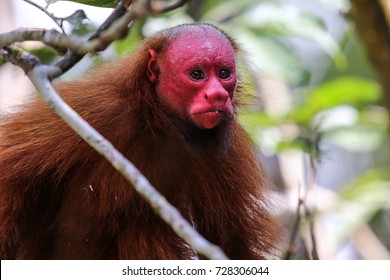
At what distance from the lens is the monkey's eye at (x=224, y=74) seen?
372 centimetres

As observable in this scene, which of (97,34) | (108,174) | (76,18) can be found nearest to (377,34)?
(97,34)

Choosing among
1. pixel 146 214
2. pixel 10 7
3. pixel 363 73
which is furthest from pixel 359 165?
pixel 146 214

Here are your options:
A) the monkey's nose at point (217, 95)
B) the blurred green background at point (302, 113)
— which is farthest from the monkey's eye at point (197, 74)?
the blurred green background at point (302, 113)

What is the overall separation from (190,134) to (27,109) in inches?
36.5

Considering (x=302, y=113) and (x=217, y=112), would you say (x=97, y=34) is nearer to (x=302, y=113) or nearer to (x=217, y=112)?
(x=217, y=112)

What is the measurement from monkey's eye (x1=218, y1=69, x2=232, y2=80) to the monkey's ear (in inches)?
13.4

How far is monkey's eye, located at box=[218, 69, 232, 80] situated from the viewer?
372cm

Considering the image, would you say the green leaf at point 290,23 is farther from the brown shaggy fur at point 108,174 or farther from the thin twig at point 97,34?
the thin twig at point 97,34

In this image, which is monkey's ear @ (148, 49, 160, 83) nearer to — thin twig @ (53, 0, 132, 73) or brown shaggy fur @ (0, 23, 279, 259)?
brown shaggy fur @ (0, 23, 279, 259)

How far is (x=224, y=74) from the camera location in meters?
3.74

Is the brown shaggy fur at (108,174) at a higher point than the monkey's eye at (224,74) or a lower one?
lower

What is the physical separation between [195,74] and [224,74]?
0.15 meters

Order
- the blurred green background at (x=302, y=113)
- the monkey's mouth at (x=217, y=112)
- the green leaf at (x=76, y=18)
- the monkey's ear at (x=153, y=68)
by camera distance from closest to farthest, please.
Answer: the green leaf at (x=76, y=18) < the monkey's mouth at (x=217, y=112) < the monkey's ear at (x=153, y=68) < the blurred green background at (x=302, y=113)
